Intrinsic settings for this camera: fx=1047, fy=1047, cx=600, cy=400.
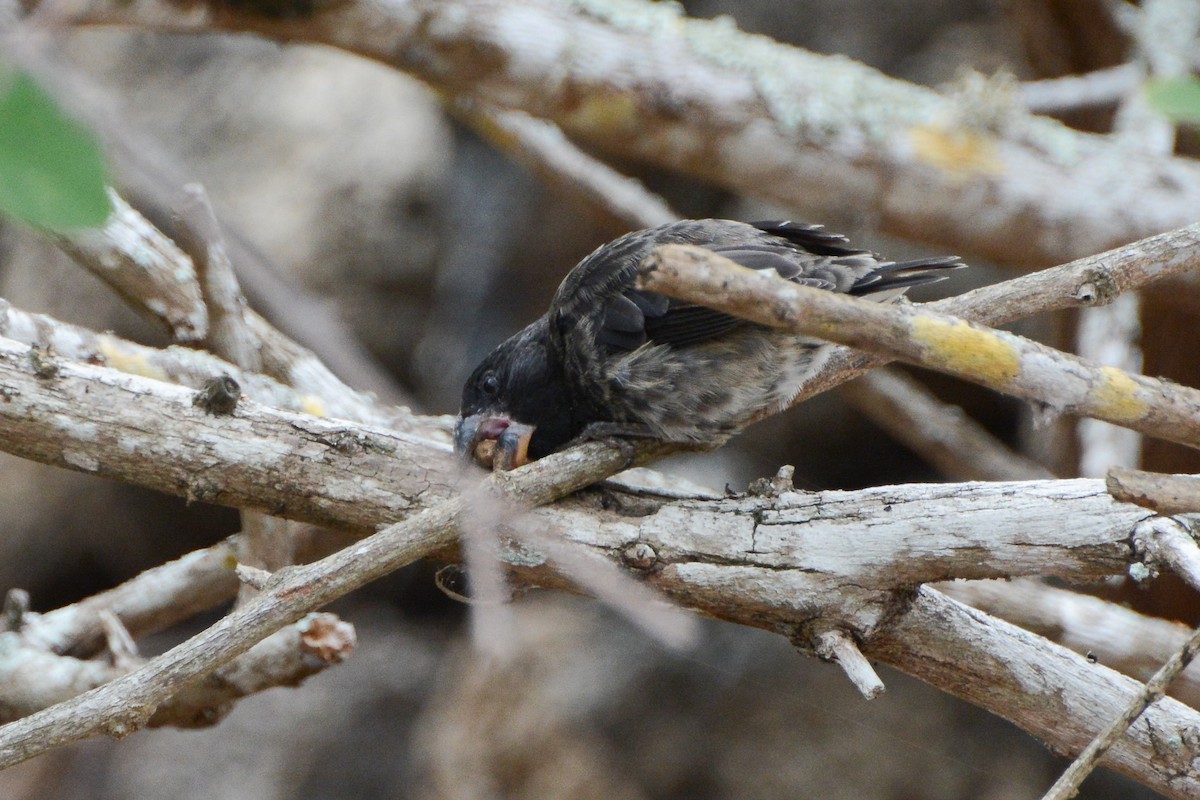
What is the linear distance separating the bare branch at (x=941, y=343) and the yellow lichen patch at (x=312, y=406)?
7.01 feet

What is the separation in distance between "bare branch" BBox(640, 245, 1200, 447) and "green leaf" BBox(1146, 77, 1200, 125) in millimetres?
Result: 433

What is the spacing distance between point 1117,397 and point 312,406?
253 centimetres

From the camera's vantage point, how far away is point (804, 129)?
435 centimetres

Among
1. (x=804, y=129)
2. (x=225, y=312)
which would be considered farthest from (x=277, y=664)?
(x=804, y=129)

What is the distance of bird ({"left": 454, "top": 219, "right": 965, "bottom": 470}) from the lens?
108 inches

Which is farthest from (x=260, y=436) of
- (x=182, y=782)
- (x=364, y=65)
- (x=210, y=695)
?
(x=364, y=65)

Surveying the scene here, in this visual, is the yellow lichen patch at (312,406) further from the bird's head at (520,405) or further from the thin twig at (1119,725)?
the thin twig at (1119,725)

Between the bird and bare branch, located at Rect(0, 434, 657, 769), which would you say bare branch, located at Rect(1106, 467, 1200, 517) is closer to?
bare branch, located at Rect(0, 434, 657, 769)

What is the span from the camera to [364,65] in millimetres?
6957

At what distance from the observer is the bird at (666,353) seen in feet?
9.00

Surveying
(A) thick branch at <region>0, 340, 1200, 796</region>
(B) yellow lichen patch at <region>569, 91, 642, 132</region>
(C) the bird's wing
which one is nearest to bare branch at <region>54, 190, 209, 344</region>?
(A) thick branch at <region>0, 340, 1200, 796</region>

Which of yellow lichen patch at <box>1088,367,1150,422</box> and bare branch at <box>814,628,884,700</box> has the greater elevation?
yellow lichen patch at <box>1088,367,1150,422</box>

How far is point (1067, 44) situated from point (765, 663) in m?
3.54

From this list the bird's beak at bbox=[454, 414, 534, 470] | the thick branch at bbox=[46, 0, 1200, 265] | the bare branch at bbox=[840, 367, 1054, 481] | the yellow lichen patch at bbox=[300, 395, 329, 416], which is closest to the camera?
the bird's beak at bbox=[454, 414, 534, 470]
